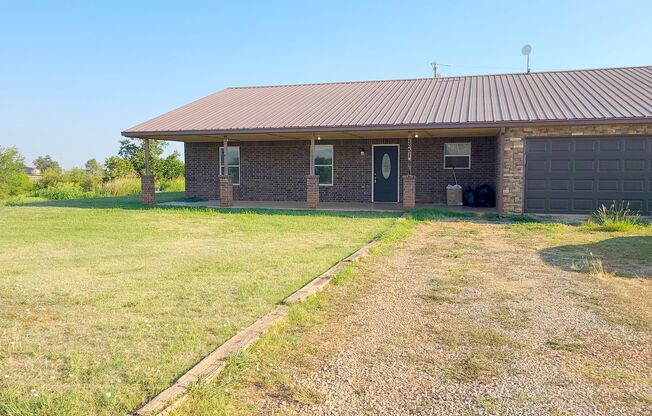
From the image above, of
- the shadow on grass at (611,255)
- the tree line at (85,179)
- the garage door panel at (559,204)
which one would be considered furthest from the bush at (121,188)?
the shadow on grass at (611,255)

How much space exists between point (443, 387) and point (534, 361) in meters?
0.85

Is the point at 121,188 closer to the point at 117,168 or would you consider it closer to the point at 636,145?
the point at 117,168

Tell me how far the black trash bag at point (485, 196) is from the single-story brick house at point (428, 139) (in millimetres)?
262

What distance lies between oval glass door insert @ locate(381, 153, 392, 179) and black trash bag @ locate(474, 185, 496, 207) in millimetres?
3225

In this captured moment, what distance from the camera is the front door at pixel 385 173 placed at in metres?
18.3

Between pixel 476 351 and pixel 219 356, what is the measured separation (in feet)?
6.19

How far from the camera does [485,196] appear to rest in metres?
16.6

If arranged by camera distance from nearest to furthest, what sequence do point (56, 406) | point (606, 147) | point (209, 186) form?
point (56, 406)
point (606, 147)
point (209, 186)

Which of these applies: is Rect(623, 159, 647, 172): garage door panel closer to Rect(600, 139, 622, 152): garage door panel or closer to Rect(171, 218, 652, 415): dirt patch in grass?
Rect(600, 139, 622, 152): garage door panel

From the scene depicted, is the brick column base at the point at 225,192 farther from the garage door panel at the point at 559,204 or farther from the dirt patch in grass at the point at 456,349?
the dirt patch in grass at the point at 456,349

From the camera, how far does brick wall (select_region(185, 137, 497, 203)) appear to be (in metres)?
17.6

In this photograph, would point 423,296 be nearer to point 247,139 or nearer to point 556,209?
point 556,209

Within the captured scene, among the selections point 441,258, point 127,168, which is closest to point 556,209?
point 441,258

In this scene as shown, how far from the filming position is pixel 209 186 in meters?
20.4
